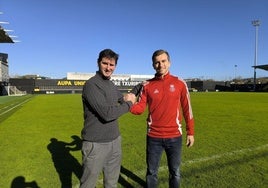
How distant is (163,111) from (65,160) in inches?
126

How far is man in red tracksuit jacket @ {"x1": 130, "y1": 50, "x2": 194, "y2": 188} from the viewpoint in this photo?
3.89 m

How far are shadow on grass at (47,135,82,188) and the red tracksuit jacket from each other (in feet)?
6.07

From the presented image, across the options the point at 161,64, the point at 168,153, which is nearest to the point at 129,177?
the point at 168,153

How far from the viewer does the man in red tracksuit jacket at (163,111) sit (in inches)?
153

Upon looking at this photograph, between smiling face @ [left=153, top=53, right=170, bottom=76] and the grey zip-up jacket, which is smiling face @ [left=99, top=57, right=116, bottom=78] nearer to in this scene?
the grey zip-up jacket

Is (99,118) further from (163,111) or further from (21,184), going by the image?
(21,184)

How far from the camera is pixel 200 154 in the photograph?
21.5 ft

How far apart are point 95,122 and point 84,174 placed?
570 millimetres

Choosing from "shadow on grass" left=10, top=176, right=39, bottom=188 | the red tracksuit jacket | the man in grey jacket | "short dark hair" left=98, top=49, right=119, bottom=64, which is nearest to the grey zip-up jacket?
the man in grey jacket

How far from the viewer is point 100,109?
9.79ft

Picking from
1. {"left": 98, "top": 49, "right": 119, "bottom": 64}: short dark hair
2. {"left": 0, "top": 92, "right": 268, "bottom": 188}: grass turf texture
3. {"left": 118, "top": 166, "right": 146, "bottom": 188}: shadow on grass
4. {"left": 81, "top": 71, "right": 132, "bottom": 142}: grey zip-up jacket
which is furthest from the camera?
{"left": 0, "top": 92, "right": 268, "bottom": 188}: grass turf texture

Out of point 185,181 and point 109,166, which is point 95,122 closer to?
point 109,166

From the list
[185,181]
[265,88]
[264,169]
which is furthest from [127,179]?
[265,88]

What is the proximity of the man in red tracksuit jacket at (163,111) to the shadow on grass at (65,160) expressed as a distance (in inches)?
66.2
